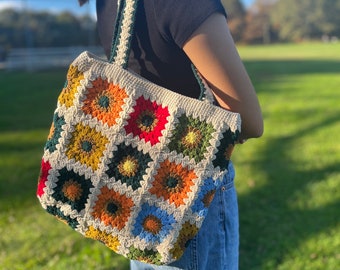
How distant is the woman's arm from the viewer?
1.02 metres

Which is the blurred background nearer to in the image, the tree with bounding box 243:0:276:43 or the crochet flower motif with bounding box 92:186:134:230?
the crochet flower motif with bounding box 92:186:134:230

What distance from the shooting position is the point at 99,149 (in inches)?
42.8

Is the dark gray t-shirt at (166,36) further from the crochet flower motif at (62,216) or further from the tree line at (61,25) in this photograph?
the tree line at (61,25)

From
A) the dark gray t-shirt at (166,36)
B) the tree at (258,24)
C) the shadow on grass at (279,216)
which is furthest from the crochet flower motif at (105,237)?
the tree at (258,24)

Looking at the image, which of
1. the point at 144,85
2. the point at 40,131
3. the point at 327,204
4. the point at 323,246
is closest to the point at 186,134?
the point at 144,85

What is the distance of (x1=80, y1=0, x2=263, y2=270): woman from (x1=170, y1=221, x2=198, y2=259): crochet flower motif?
0.28ft

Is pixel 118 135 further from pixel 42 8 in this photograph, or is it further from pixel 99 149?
pixel 42 8

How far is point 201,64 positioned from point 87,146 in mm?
301

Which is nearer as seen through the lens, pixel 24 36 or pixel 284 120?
pixel 284 120

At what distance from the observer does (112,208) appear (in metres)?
1.12

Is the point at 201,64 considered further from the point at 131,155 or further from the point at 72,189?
the point at 72,189

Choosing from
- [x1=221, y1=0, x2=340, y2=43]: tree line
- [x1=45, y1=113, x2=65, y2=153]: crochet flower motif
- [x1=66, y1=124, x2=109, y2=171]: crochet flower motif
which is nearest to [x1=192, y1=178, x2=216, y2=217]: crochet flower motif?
[x1=66, y1=124, x2=109, y2=171]: crochet flower motif

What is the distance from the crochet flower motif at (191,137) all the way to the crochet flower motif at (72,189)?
212 millimetres

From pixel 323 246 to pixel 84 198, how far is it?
7.66 feet
